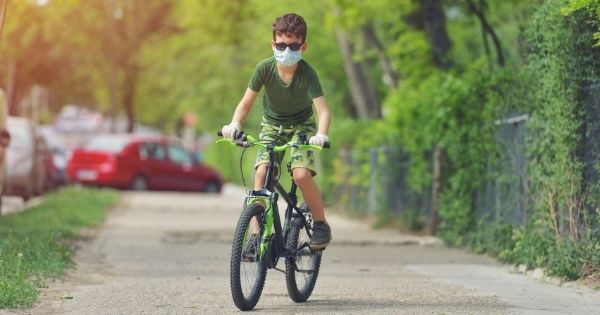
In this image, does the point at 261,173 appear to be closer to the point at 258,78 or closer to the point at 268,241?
the point at 268,241

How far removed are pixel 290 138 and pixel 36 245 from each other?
13.2 feet

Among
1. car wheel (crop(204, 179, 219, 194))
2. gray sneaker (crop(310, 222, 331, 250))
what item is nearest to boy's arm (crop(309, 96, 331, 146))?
gray sneaker (crop(310, 222, 331, 250))

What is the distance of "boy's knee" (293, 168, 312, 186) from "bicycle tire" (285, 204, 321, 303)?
42 cm

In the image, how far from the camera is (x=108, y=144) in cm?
3650

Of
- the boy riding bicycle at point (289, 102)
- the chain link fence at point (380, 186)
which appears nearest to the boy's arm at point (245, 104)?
the boy riding bicycle at point (289, 102)

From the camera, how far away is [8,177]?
2495cm

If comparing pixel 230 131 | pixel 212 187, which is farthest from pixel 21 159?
pixel 230 131

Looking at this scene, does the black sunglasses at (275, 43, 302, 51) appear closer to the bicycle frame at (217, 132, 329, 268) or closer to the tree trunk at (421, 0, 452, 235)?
the bicycle frame at (217, 132, 329, 268)

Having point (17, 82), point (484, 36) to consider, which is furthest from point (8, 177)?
point (17, 82)

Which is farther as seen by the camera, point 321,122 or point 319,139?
point 321,122

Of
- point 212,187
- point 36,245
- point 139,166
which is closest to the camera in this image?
point 36,245

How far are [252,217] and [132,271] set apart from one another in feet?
11.3

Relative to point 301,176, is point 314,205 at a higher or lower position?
lower

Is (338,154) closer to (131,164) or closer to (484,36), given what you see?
(484,36)
